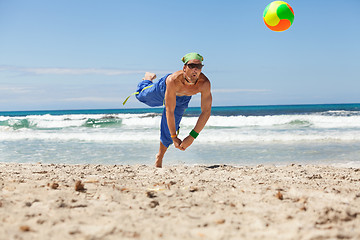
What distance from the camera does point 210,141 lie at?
970cm

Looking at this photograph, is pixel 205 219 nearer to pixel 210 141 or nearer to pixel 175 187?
pixel 175 187

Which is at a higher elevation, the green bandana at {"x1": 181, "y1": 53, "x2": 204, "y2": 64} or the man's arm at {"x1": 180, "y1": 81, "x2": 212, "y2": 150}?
the green bandana at {"x1": 181, "y1": 53, "x2": 204, "y2": 64}

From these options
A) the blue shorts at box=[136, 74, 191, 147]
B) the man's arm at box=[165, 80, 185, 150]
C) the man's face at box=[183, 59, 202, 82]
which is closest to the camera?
the man's face at box=[183, 59, 202, 82]

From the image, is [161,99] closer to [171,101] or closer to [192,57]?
[171,101]

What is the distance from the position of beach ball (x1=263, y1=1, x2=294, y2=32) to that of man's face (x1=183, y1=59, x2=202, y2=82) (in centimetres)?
208

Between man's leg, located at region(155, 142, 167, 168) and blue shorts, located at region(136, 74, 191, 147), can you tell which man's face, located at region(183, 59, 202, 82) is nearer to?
blue shorts, located at region(136, 74, 191, 147)

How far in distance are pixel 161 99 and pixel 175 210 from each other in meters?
2.75

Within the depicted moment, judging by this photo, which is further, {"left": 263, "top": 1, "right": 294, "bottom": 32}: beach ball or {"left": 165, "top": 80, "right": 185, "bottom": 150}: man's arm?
{"left": 263, "top": 1, "right": 294, "bottom": 32}: beach ball

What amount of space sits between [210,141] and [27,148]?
207 inches

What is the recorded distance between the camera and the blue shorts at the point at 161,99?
15.7 feet

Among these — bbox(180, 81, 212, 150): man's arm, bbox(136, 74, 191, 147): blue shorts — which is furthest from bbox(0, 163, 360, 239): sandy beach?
bbox(136, 74, 191, 147): blue shorts

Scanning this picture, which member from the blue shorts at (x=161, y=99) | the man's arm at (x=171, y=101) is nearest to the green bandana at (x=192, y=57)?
the man's arm at (x=171, y=101)

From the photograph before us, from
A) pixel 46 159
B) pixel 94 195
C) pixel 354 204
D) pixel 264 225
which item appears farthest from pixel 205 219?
pixel 46 159

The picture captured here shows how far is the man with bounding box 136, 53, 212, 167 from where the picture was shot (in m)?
4.07
